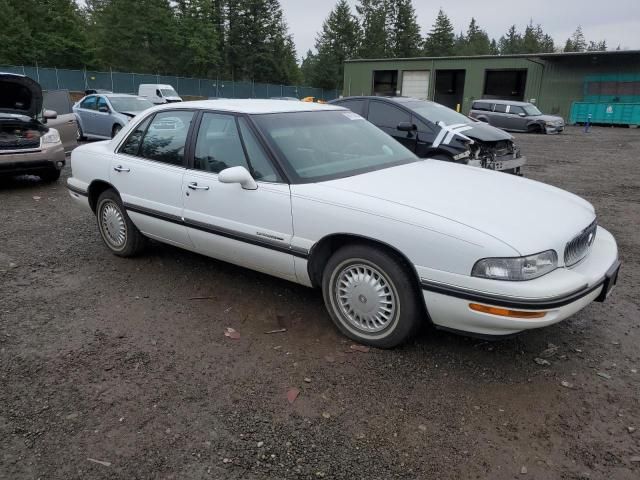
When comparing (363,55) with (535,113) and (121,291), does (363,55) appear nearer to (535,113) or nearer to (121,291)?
(535,113)

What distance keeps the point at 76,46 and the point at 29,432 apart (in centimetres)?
5748

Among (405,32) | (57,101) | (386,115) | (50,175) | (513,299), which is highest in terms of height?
(405,32)

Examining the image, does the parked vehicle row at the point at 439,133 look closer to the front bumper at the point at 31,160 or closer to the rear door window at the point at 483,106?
the front bumper at the point at 31,160

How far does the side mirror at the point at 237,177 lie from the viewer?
3461 mm

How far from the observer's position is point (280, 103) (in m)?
4.48

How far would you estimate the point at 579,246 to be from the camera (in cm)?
320

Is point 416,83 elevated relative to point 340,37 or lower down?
lower down

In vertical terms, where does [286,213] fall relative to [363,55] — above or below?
below

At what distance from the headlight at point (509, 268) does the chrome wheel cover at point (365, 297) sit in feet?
1.92

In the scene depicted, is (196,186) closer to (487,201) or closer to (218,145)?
(218,145)

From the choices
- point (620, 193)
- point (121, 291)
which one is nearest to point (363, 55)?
point (620, 193)

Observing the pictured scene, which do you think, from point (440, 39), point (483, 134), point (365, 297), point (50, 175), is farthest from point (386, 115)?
point (440, 39)

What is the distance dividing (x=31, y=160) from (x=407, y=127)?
6106 mm

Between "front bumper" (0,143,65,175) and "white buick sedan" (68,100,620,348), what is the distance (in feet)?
13.3
